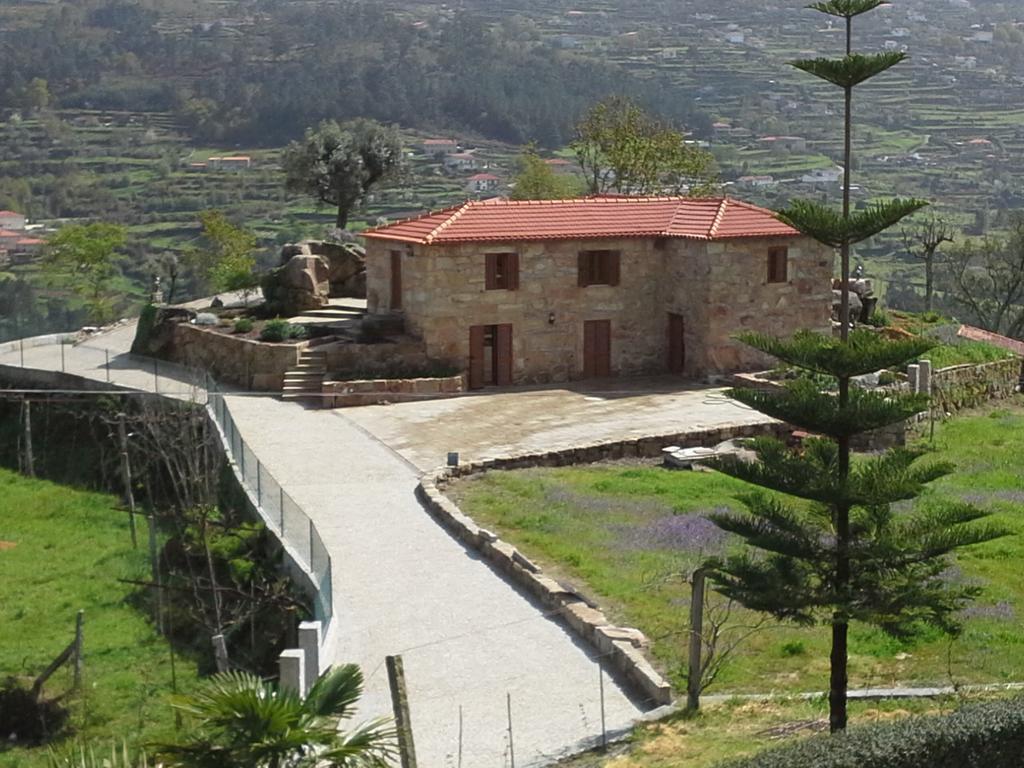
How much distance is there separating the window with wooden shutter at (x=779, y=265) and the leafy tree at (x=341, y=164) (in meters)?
16.3

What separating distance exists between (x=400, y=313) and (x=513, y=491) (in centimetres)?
1066

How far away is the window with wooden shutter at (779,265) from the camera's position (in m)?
33.8

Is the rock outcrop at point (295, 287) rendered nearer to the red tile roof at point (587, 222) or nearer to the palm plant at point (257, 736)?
the red tile roof at point (587, 222)

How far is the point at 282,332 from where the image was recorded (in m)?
33.0

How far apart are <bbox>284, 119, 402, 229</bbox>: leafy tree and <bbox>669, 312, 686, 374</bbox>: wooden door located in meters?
15.1

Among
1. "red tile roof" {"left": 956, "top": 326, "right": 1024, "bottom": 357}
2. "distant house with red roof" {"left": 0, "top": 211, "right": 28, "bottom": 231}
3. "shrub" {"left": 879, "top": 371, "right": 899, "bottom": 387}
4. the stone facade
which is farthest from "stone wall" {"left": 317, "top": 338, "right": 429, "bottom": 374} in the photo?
"distant house with red roof" {"left": 0, "top": 211, "right": 28, "bottom": 231}

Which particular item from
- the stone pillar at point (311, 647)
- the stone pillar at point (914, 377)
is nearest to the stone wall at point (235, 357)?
the stone pillar at point (914, 377)

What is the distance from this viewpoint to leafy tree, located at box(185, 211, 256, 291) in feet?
152

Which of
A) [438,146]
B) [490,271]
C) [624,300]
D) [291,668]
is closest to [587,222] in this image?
[624,300]

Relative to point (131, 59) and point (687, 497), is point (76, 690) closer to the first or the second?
point (687, 497)

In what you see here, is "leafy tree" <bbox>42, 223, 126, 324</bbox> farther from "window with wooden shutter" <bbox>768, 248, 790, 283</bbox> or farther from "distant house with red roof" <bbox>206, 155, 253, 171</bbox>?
"distant house with red roof" <bbox>206, 155, 253, 171</bbox>

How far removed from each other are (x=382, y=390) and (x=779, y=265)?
A: 8855 mm

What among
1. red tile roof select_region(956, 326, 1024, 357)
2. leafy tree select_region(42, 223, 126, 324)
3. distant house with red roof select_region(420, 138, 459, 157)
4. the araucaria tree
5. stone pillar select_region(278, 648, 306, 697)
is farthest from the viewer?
distant house with red roof select_region(420, 138, 459, 157)

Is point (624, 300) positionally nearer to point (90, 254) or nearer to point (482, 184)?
point (90, 254)
